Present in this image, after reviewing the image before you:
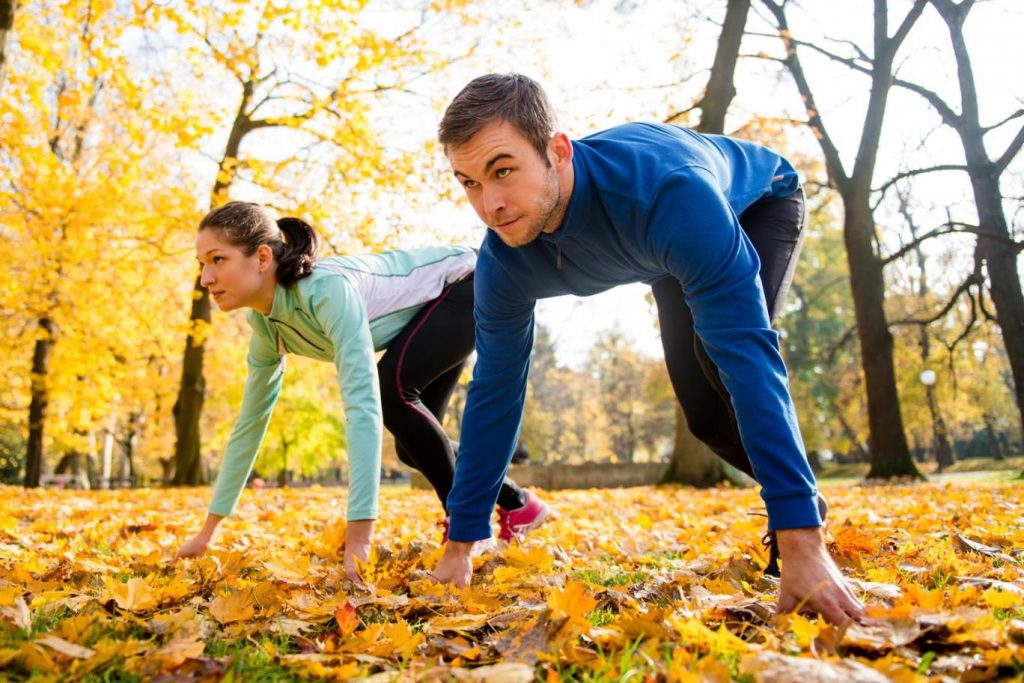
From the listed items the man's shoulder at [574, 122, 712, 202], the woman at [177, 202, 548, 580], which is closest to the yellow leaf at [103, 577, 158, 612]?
the woman at [177, 202, 548, 580]

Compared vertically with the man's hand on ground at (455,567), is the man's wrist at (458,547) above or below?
above

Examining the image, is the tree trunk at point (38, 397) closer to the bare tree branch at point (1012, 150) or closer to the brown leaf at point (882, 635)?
the brown leaf at point (882, 635)

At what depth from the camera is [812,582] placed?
5.27 feet

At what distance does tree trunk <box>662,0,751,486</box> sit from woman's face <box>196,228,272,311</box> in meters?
8.27

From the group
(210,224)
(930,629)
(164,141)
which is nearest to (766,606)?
(930,629)

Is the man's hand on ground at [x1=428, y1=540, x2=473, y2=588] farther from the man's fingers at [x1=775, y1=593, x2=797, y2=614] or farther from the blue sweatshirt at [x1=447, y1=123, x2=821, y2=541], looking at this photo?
the man's fingers at [x1=775, y1=593, x2=797, y2=614]

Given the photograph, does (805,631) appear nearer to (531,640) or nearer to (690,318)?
(531,640)

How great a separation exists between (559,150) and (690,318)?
108 centimetres

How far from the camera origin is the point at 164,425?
2817 centimetres

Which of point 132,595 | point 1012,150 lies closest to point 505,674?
point 132,595

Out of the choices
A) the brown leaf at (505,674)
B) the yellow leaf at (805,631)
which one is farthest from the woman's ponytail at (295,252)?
the yellow leaf at (805,631)

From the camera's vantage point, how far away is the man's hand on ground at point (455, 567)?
8.12 ft

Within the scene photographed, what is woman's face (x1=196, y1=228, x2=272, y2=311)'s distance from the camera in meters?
3.15

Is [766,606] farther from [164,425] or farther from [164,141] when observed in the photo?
[164,425]
